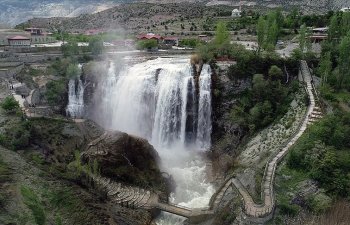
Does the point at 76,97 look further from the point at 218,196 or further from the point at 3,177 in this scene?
the point at 218,196

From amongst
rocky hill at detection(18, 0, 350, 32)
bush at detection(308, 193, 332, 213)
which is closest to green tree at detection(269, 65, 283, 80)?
bush at detection(308, 193, 332, 213)

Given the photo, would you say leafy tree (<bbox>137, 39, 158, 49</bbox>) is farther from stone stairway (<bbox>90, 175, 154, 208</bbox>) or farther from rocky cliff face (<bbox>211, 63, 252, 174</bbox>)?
stone stairway (<bbox>90, 175, 154, 208</bbox>)

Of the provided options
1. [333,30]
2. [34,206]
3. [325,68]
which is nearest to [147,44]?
[333,30]

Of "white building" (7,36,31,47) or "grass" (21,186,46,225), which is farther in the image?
Answer: "white building" (7,36,31,47)

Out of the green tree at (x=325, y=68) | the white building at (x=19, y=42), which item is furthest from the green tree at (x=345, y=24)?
the white building at (x=19, y=42)

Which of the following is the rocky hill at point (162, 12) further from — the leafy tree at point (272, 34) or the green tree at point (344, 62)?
the green tree at point (344, 62)

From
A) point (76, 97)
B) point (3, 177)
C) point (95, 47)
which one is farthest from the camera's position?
point (95, 47)

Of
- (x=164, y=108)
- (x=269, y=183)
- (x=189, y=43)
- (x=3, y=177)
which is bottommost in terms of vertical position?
(x=3, y=177)
